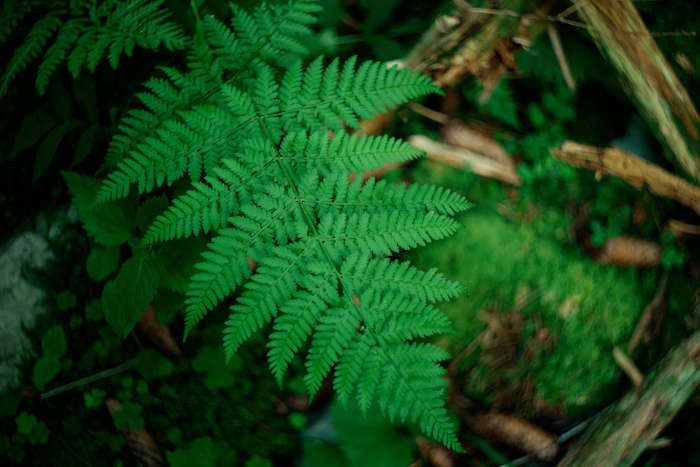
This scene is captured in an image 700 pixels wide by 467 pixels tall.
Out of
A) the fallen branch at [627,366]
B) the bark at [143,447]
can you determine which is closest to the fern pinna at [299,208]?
the bark at [143,447]

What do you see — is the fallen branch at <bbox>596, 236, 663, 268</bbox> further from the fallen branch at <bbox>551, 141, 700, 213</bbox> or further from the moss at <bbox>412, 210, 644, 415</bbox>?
the fallen branch at <bbox>551, 141, 700, 213</bbox>

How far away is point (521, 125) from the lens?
2.70 meters

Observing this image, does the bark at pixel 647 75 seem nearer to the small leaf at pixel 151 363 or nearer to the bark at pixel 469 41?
the bark at pixel 469 41

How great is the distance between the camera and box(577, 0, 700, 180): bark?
2234mm

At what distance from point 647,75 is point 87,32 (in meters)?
2.53

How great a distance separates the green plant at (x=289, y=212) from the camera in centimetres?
173

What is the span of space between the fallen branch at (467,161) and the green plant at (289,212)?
645 millimetres

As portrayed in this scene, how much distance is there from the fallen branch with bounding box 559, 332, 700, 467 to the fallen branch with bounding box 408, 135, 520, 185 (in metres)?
1.10

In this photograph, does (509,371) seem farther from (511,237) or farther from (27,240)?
(27,240)

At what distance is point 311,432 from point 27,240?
191 cm

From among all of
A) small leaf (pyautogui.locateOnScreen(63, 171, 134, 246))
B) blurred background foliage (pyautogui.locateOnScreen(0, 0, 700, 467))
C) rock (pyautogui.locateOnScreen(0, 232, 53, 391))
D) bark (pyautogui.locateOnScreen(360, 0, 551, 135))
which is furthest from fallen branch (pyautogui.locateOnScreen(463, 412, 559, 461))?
rock (pyautogui.locateOnScreen(0, 232, 53, 391))

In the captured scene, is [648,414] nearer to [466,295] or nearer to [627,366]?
[627,366]

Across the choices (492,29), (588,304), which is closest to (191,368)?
(588,304)

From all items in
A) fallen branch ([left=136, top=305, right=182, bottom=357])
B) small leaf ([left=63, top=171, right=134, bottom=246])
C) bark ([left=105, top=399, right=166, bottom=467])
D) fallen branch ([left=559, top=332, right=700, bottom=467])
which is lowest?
bark ([left=105, top=399, right=166, bottom=467])
